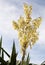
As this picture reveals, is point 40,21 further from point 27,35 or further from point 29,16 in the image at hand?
point 27,35

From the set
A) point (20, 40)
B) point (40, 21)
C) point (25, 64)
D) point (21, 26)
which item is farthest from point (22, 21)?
point (25, 64)

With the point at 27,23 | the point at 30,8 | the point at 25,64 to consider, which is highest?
the point at 30,8

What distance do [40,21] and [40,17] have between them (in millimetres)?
669

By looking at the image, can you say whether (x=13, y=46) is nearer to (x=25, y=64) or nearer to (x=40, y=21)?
(x=25, y=64)

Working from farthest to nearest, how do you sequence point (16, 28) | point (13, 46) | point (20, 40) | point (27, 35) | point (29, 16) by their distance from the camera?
point (29, 16)
point (16, 28)
point (27, 35)
point (20, 40)
point (13, 46)

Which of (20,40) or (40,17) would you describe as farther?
(40,17)

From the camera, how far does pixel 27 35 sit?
39.7 feet

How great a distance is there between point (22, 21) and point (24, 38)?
6.76ft

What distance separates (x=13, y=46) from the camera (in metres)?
3.16

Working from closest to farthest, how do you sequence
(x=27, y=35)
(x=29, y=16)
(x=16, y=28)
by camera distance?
(x=27, y=35), (x=16, y=28), (x=29, y=16)

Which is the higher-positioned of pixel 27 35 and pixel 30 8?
pixel 30 8

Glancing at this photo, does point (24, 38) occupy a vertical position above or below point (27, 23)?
below

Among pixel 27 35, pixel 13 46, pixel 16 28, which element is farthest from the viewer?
pixel 16 28

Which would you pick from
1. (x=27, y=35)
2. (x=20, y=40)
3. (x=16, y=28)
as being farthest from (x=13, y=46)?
(x=16, y=28)
